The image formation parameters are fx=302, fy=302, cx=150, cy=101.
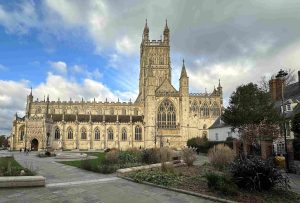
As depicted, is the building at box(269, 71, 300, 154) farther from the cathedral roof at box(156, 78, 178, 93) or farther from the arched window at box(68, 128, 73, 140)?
the arched window at box(68, 128, 73, 140)

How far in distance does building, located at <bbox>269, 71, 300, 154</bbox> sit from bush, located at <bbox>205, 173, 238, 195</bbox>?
16795mm

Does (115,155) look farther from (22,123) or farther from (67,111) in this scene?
(67,111)

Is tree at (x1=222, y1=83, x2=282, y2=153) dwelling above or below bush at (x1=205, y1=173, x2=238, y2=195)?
above

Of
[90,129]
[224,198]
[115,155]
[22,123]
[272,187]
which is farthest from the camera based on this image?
[90,129]

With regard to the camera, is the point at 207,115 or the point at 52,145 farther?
the point at 207,115

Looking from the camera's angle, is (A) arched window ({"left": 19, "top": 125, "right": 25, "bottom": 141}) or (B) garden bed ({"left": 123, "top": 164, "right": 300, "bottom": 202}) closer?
(B) garden bed ({"left": 123, "top": 164, "right": 300, "bottom": 202})

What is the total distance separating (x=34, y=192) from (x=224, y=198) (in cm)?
787


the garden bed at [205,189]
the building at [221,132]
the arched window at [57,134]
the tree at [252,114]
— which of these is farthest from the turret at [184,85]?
the garden bed at [205,189]

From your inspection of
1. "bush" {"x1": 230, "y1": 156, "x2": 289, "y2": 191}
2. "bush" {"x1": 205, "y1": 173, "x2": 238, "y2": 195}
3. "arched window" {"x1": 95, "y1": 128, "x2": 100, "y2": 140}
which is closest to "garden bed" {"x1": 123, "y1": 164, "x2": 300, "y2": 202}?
"bush" {"x1": 205, "y1": 173, "x2": 238, "y2": 195}

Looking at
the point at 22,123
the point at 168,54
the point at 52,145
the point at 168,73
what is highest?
the point at 168,54

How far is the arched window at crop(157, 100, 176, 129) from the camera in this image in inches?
2916

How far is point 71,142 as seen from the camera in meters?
73.1

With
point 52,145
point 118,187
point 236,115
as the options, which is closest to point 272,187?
point 118,187

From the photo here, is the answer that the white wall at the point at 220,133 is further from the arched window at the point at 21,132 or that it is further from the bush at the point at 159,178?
the arched window at the point at 21,132
